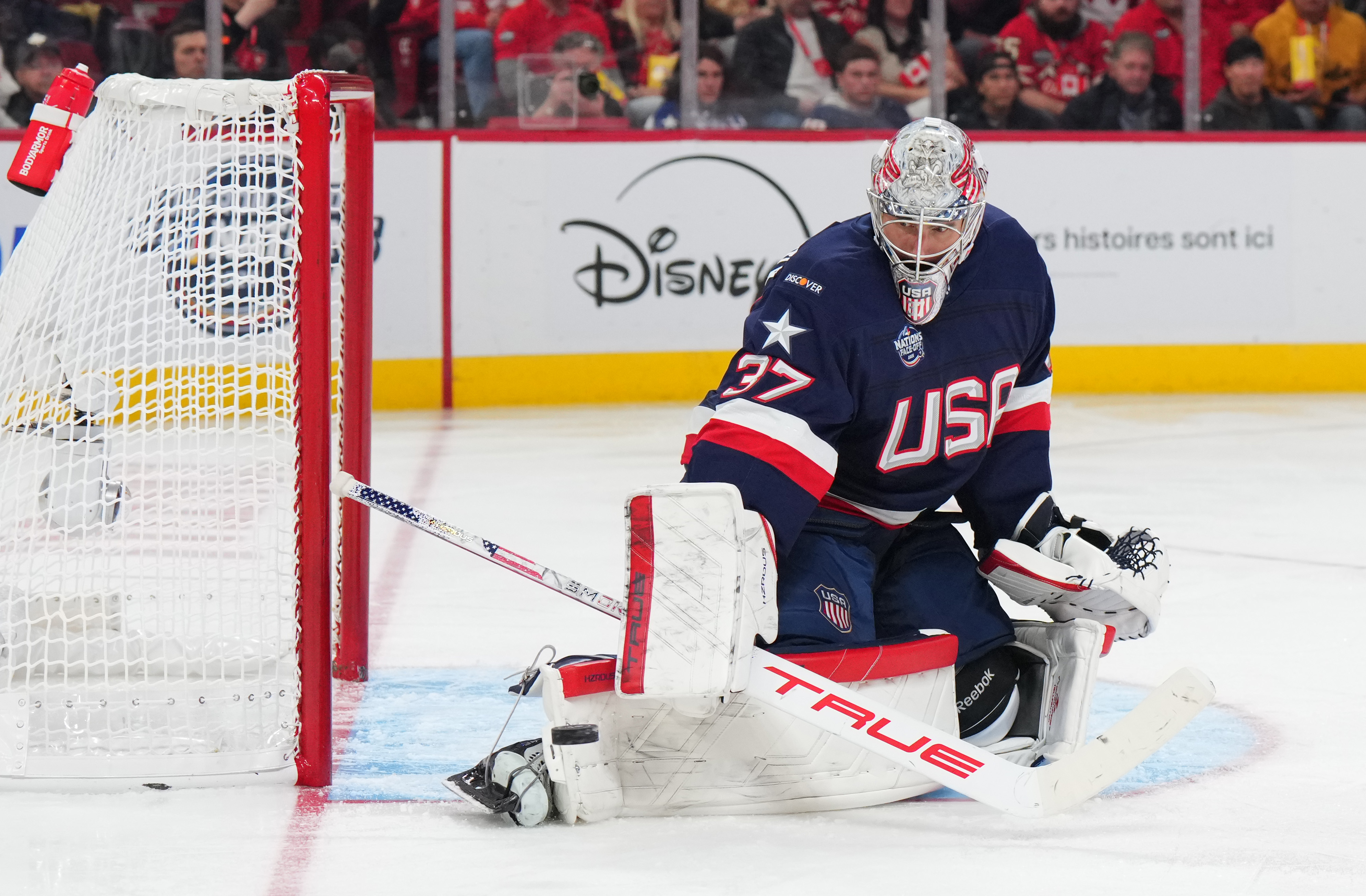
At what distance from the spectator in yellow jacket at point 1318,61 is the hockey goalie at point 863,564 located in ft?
16.9

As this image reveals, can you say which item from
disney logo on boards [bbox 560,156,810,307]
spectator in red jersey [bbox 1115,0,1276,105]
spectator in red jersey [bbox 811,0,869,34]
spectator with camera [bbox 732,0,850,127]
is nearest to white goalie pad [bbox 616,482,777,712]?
disney logo on boards [bbox 560,156,810,307]

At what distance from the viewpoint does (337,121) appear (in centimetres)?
271

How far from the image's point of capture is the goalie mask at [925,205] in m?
2.09

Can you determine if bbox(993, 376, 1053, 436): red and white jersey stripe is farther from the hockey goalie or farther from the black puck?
the black puck

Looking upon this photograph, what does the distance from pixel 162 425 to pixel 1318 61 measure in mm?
5918

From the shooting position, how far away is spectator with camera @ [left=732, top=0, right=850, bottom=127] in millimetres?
6590

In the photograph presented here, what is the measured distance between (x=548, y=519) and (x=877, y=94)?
308 centimetres

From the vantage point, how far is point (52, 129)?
240 centimetres

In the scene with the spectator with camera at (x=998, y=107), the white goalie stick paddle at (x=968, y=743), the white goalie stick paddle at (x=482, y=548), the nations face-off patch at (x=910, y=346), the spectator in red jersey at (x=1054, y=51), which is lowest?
the white goalie stick paddle at (x=968, y=743)

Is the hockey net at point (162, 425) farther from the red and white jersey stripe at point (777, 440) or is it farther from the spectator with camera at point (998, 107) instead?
the spectator with camera at point (998, 107)

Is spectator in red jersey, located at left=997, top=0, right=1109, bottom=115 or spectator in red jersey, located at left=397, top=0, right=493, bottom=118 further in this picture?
spectator in red jersey, located at left=997, top=0, right=1109, bottom=115

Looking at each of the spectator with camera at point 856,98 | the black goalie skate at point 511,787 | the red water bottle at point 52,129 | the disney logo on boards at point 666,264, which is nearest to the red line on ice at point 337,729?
the black goalie skate at point 511,787

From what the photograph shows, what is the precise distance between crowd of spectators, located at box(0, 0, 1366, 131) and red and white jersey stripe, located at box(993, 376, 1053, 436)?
436 cm

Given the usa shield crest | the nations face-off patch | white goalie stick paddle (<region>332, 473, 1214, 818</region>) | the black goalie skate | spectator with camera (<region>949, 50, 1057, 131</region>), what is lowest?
the black goalie skate
